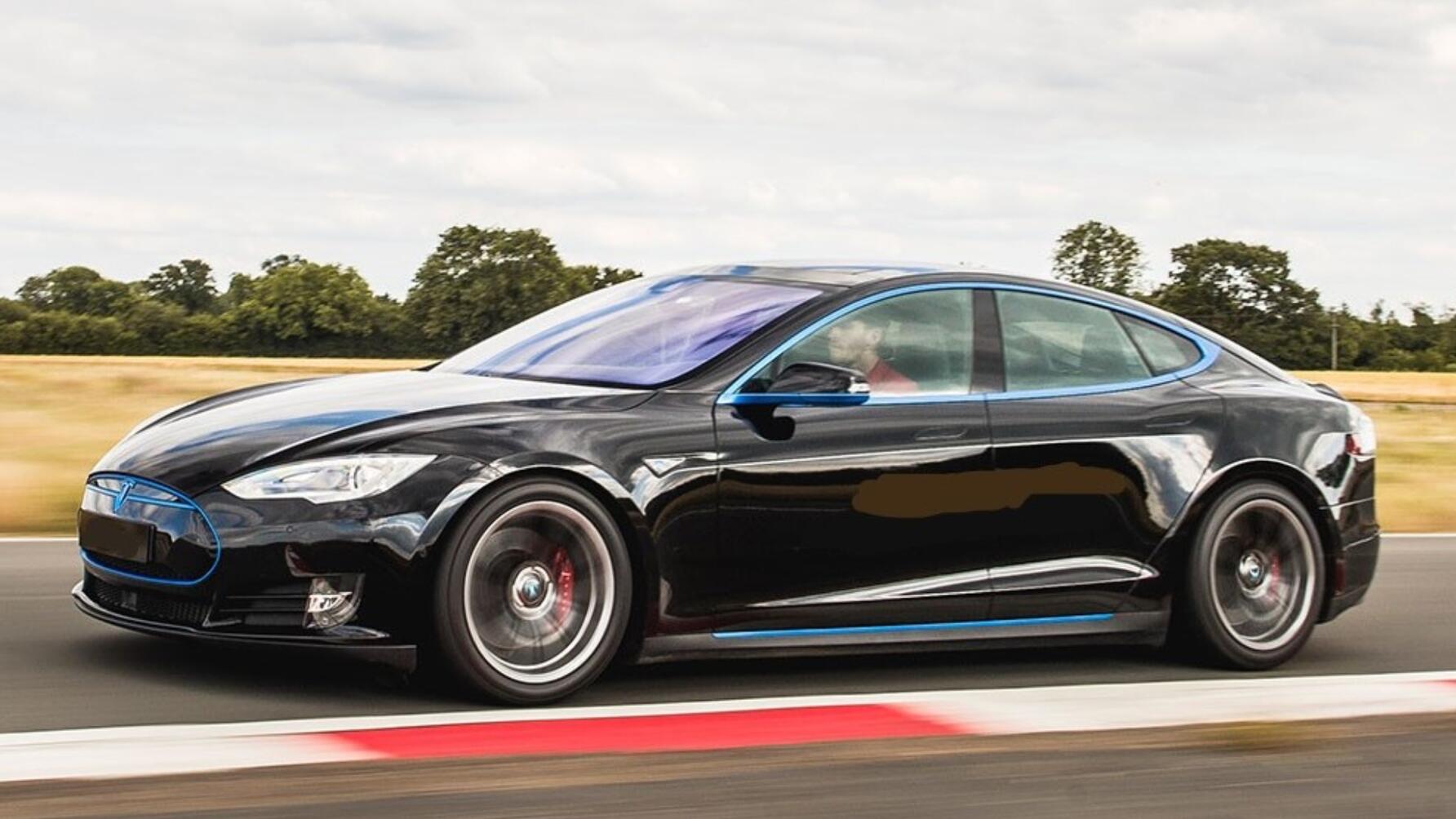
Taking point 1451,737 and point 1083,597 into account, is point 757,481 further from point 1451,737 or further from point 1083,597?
point 1451,737

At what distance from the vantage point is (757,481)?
6.10 meters

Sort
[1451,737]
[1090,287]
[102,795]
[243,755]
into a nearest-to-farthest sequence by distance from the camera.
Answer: [102,795]
[243,755]
[1451,737]
[1090,287]

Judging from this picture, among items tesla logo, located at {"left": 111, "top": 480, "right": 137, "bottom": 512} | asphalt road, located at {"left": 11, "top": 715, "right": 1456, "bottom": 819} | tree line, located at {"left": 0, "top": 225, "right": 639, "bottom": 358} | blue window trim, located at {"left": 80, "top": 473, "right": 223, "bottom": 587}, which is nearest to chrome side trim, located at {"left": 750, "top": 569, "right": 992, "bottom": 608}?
asphalt road, located at {"left": 11, "top": 715, "right": 1456, "bottom": 819}

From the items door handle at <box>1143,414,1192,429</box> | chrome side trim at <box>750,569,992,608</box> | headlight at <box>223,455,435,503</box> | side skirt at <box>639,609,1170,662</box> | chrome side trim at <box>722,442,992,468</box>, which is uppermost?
door handle at <box>1143,414,1192,429</box>

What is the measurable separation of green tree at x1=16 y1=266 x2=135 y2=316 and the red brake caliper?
53.8m

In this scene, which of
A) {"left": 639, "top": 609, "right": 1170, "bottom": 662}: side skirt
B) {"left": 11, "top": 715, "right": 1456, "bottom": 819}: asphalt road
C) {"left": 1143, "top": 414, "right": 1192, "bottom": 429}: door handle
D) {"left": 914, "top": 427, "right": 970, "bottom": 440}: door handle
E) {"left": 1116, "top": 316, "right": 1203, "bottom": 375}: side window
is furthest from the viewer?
{"left": 1116, "top": 316, "right": 1203, "bottom": 375}: side window

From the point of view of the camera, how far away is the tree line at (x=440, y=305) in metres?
45.1

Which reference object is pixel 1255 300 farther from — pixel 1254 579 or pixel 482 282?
pixel 1254 579

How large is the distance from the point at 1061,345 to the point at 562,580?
210 centimetres

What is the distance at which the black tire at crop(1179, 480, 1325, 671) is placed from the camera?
23.0 ft

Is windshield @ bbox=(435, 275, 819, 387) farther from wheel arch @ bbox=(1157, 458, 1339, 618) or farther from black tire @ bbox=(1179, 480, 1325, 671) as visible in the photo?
black tire @ bbox=(1179, 480, 1325, 671)

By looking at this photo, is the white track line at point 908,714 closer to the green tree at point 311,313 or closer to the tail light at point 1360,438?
the tail light at point 1360,438

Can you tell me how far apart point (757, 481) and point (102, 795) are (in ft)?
7.43

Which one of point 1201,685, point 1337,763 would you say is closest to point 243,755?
point 1337,763
